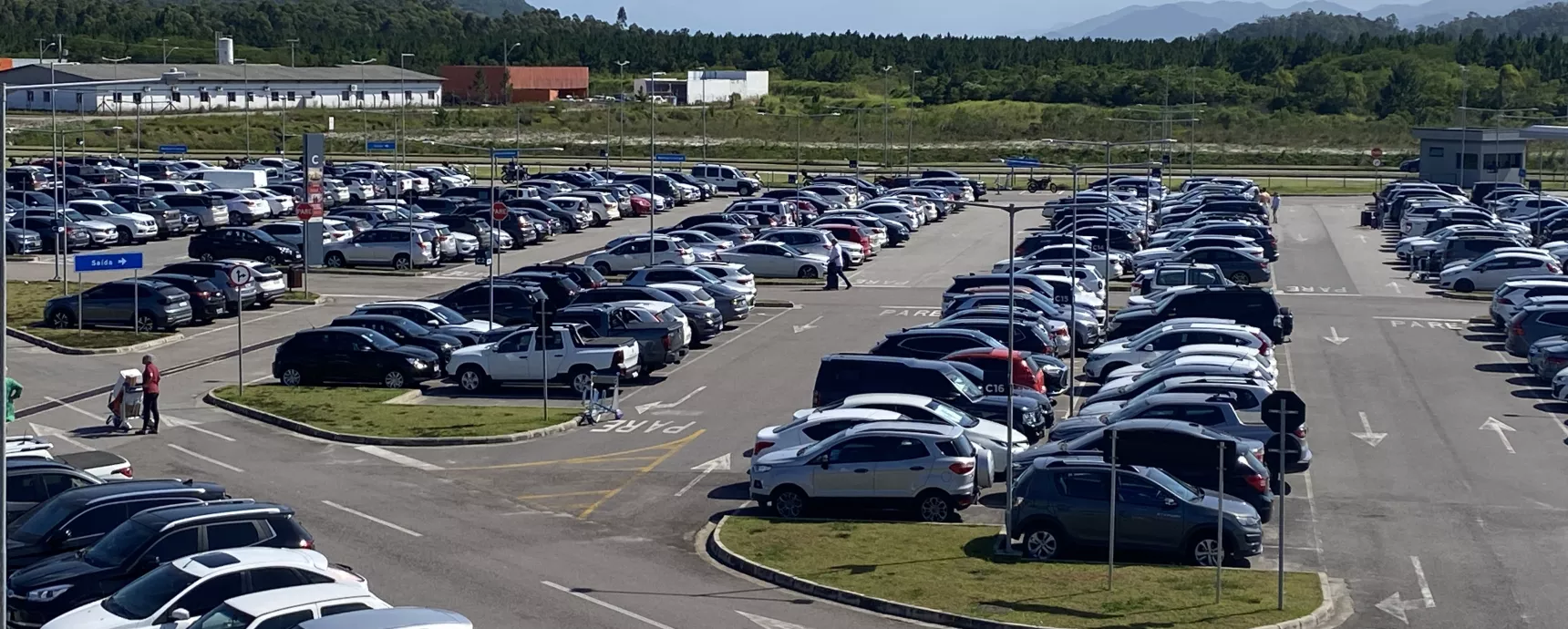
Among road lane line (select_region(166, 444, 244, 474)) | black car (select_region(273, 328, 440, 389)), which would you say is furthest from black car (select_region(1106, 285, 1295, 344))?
road lane line (select_region(166, 444, 244, 474))

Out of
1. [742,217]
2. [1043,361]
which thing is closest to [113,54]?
[742,217]

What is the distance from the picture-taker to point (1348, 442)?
2978 cm

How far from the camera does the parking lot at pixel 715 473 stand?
2112cm

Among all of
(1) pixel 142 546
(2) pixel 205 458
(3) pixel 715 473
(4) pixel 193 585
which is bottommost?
(2) pixel 205 458

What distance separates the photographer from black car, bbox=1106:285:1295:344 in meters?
39.5


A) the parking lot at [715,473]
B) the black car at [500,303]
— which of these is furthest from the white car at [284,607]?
the black car at [500,303]

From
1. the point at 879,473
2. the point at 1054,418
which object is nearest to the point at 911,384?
the point at 1054,418

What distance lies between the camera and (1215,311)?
3950 cm

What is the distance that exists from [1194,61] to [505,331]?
14791cm

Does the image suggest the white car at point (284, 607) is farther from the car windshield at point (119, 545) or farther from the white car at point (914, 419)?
the white car at point (914, 419)

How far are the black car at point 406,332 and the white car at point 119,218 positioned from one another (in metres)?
26.7

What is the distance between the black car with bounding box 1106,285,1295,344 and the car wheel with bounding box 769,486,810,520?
16381 millimetres

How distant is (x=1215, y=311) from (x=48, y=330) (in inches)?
1089

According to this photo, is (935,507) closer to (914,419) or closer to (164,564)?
(914,419)
